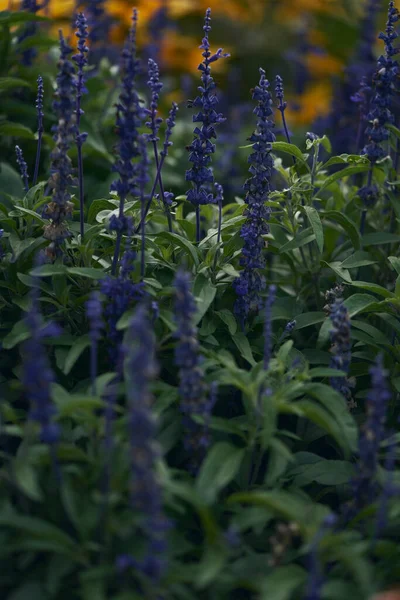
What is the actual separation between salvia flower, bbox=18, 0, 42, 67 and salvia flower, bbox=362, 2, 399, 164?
82.7 inches

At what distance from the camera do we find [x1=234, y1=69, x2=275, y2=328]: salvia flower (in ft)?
8.92

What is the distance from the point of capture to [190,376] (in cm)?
219

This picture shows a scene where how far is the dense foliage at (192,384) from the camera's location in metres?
1.95

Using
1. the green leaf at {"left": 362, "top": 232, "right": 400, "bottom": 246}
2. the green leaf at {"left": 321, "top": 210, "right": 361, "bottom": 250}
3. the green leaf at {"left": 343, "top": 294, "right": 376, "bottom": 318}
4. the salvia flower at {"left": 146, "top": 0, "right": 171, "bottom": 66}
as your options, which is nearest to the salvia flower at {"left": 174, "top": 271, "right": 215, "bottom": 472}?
the green leaf at {"left": 343, "top": 294, "right": 376, "bottom": 318}

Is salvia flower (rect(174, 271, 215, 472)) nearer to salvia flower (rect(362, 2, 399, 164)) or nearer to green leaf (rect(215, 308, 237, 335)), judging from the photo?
green leaf (rect(215, 308, 237, 335))

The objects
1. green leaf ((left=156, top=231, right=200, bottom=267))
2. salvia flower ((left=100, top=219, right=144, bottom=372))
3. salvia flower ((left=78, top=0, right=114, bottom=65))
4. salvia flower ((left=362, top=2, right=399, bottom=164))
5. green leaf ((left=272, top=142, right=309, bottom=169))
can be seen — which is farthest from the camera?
salvia flower ((left=78, top=0, right=114, bottom=65))

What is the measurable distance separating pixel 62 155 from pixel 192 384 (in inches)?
37.4

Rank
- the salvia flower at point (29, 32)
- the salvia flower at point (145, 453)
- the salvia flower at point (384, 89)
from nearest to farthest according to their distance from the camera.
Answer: the salvia flower at point (145, 453)
the salvia flower at point (384, 89)
the salvia flower at point (29, 32)

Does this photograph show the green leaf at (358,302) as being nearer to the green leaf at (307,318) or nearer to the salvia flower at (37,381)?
the green leaf at (307,318)

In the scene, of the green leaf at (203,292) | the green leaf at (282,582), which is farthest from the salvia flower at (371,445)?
the green leaf at (203,292)

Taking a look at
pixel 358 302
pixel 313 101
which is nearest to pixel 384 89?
pixel 358 302

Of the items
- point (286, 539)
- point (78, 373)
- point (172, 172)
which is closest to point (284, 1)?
point (172, 172)

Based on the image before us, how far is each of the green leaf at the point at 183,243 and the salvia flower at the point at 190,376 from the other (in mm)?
502

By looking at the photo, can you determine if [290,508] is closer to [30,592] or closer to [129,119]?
[30,592]
